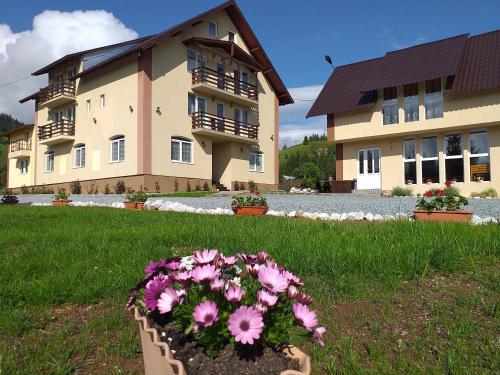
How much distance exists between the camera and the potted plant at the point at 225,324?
1.46 metres

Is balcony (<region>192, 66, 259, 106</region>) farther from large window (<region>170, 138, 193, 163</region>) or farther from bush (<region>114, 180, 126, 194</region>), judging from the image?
bush (<region>114, 180, 126, 194</region>)

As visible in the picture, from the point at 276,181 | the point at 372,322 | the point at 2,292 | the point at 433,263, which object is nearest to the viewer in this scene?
the point at 372,322

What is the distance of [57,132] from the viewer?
87.5 ft

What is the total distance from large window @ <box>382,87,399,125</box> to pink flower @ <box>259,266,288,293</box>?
2197 centimetres

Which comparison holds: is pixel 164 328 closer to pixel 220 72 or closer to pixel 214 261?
pixel 214 261

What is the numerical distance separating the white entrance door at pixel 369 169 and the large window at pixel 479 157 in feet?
14.9

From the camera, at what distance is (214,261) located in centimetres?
→ 187

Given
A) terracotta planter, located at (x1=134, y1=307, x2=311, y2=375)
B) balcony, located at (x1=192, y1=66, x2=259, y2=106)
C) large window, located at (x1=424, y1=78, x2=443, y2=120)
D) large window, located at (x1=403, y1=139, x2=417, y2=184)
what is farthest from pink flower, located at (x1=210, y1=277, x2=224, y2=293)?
balcony, located at (x1=192, y1=66, x2=259, y2=106)

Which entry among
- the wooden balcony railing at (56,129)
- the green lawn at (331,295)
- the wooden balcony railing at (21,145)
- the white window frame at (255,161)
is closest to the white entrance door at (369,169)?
the white window frame at (255,161)

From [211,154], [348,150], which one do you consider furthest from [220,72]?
[348,150]

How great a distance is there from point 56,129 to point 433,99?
22.0 m

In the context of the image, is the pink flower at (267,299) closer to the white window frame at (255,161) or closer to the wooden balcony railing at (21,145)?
the white window frame at (255,161)

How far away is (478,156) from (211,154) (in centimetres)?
1394

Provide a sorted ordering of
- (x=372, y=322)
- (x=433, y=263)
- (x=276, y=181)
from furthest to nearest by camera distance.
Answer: (x=276, y=181) < (x=433, y=263) < (x=372, y=322)
